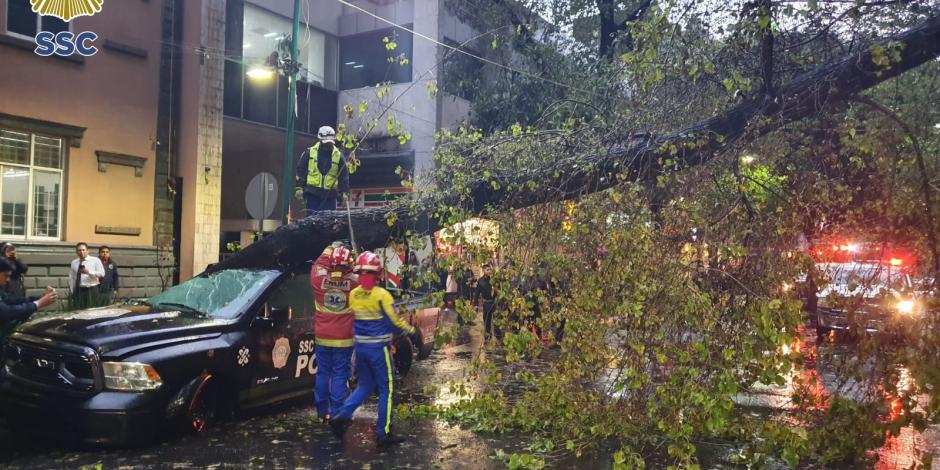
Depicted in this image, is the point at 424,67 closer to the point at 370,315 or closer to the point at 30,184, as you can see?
the point at 30,184

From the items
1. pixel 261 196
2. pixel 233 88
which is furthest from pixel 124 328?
pixel 233 88

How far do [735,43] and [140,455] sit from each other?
610cm

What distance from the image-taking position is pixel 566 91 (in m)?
16.4

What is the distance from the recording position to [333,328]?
22.0ft

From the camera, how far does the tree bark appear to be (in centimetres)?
598

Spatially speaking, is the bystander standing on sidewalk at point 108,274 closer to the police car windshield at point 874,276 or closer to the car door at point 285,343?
the car door at point 285,343

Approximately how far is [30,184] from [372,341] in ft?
31.6

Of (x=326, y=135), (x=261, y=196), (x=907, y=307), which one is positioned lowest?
(x=907, y=307)

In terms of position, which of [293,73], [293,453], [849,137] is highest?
[293,73]

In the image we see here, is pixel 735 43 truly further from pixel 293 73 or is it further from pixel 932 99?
pixel 293 73

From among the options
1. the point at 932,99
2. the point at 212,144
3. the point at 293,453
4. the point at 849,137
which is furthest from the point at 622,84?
the point at 212,144

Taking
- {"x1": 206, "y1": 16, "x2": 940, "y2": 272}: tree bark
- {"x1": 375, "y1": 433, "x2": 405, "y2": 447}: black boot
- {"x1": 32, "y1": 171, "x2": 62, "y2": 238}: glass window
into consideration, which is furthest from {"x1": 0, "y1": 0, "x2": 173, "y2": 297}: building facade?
{"x1": 375, "y1": 433, "x2": 405, "y2": 447}: black boot

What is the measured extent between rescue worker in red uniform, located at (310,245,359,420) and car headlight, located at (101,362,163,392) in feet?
4.92

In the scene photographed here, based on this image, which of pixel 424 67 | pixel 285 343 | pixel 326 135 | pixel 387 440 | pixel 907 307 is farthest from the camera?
pixel 424 67
